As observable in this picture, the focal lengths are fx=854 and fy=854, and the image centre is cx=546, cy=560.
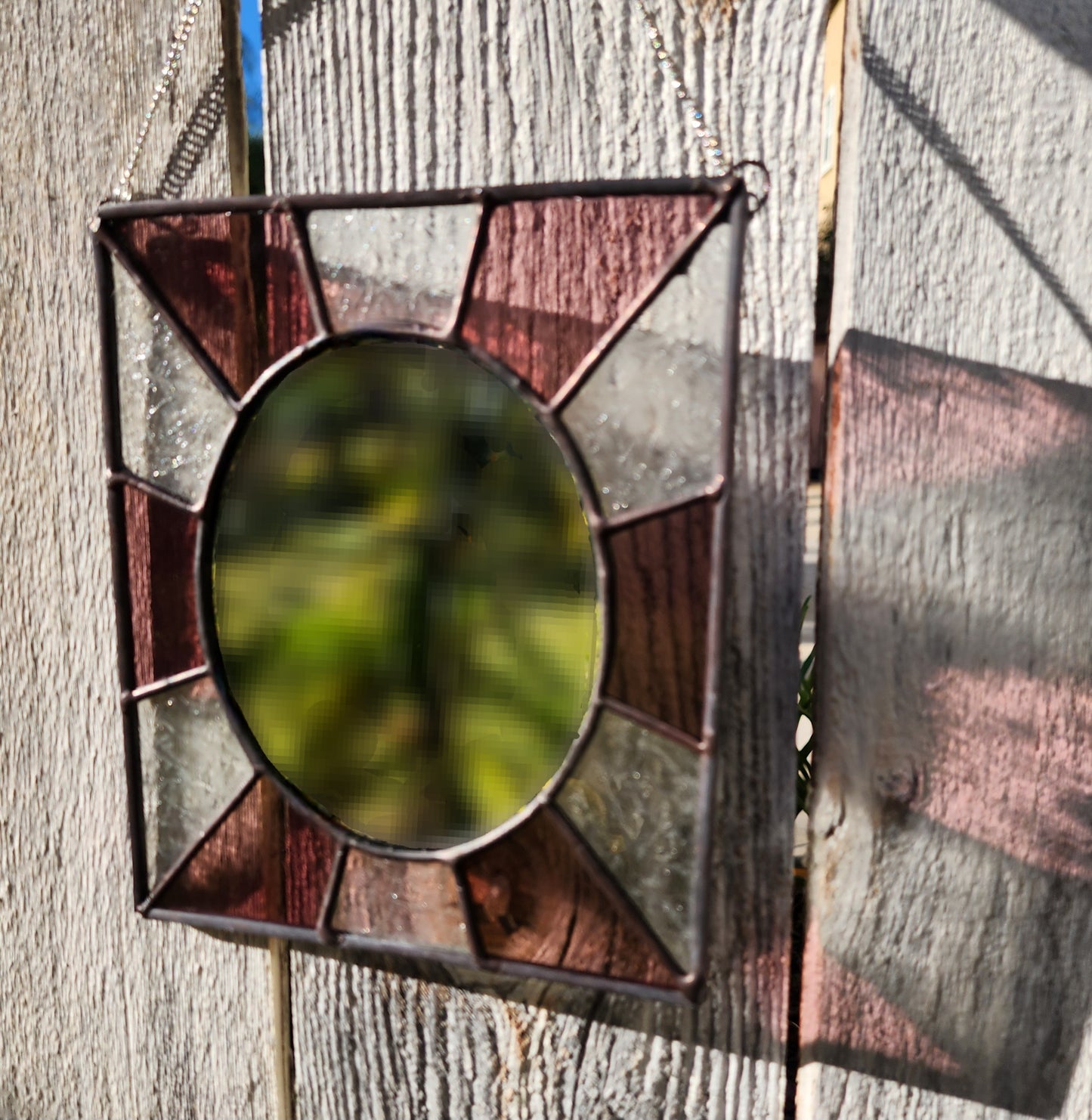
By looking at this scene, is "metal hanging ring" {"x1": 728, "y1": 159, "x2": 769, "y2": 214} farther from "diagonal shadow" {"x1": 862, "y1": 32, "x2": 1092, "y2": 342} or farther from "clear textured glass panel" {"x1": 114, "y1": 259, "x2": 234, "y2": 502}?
"clear textured glass panel" {"x1": 114, "y1": 259, "x2": 234, "y2": 502}

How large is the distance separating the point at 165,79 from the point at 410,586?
35cm

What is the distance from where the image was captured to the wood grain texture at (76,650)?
524 mm

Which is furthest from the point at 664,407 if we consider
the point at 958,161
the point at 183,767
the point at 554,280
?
the point at 183,767

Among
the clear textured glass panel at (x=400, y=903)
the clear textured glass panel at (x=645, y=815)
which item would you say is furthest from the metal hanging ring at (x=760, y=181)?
the clear textured glass panel at (x=400, y=903)

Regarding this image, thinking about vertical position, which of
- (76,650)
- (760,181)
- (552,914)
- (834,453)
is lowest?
(552,914)

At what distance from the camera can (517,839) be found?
1.45 ft

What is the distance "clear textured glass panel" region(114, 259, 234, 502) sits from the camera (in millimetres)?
448

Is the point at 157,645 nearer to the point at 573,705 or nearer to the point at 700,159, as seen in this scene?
the point at 573,705

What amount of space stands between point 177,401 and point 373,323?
13cm

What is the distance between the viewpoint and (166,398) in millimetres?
461

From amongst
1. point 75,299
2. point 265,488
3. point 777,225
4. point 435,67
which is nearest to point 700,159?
point 777,225

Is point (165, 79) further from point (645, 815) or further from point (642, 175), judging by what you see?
point (645, 815)

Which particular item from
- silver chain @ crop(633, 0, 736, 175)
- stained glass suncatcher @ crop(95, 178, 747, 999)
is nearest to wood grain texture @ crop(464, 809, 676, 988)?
stained glass suncatcher @ crop(95, 178, 747, 999)

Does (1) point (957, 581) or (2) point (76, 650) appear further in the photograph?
(2) point (76, 650)
